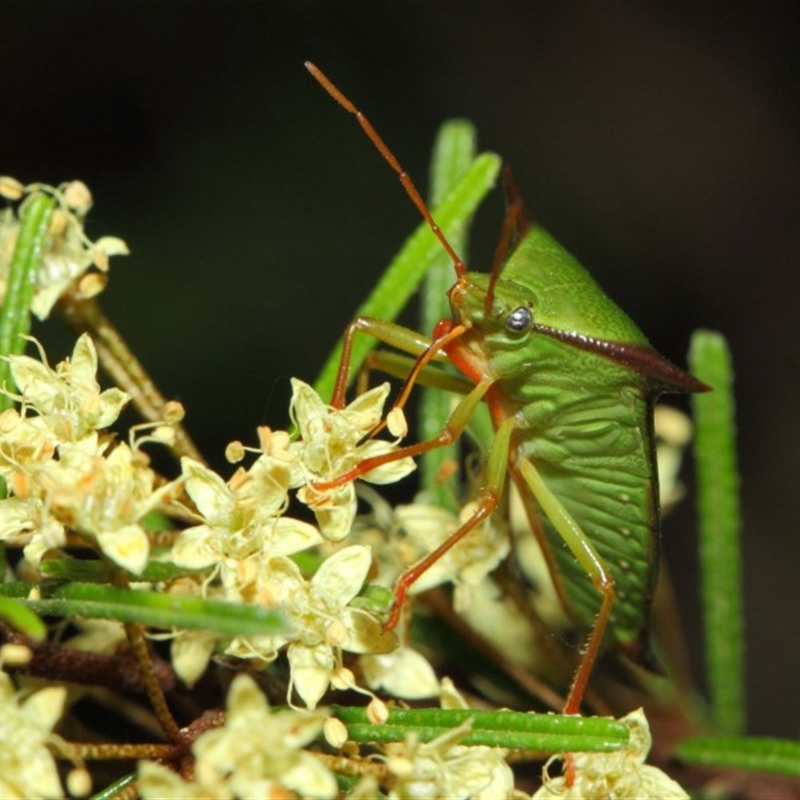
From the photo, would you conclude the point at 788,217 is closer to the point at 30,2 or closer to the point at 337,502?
the point at 30,2

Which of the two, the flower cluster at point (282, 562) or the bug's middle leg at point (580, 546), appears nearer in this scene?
the flower cluster at point (282, 562)

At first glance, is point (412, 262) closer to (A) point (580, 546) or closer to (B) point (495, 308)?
(B) point (495, 308)

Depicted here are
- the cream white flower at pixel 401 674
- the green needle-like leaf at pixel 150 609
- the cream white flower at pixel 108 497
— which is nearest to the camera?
the green needle-like leaf at pixel 150 609

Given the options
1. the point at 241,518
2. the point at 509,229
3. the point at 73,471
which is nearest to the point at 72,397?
the point at 73,471

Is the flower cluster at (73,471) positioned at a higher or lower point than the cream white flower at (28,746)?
higher

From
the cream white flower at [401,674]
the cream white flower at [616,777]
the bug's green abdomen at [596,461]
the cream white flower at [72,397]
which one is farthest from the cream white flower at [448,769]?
the bug's green abdomen at [596,461]

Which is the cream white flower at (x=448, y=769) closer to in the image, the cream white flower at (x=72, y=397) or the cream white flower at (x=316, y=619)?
the cream white flower at (x=316, y=619)
